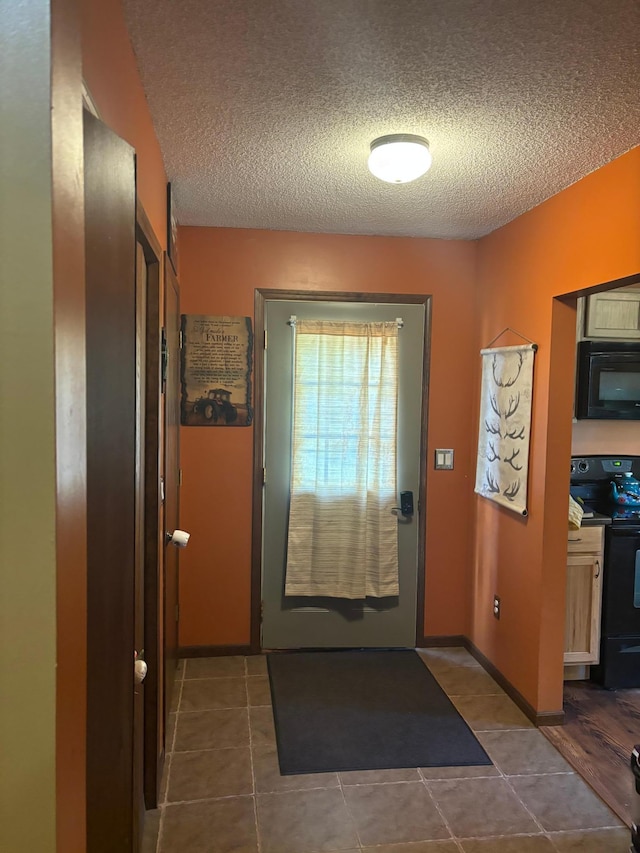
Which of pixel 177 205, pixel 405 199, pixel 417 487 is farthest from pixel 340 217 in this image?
pixel 417 487

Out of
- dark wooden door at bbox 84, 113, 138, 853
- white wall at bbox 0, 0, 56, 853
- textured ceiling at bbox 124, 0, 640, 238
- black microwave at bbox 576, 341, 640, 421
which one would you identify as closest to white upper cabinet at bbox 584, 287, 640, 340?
black microwave at bbox 576, 341, 640, 421

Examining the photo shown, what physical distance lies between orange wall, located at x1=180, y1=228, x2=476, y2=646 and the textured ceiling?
2.11 feet

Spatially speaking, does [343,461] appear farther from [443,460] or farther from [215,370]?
[215,370]

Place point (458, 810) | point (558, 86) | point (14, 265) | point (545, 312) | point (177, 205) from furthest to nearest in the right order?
point (177, 205)
point (545, 312)
point (458, 810)
point (558, 86)
point (14, 265)

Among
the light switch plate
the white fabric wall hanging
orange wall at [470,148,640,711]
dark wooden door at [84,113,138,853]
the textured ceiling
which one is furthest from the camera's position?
the light switch plate

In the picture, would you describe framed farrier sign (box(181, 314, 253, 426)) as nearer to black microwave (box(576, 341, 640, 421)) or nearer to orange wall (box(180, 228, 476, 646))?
orange wall (box(180, 228, 476, 646))

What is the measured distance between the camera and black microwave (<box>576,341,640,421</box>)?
3467 mm

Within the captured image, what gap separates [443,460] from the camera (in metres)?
3.83

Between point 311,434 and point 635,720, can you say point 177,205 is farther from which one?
point 635,720

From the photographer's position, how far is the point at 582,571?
10.9ft

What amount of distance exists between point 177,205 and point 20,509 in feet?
8.96

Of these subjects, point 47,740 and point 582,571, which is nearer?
point 47,740

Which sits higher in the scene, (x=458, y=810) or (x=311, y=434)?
(x=311, y=434)

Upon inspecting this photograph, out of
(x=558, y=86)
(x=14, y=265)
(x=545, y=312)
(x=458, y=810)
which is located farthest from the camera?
(x=545, y=312)
